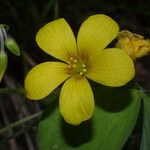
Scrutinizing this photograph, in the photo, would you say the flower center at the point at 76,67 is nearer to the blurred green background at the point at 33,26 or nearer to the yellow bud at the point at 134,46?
the yellow bud at the point at 134,46

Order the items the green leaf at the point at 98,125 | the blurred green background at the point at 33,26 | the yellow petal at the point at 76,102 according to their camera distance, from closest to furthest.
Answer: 1. the yellow petal at the point at 76,102
2. the green leaf at the point at 98,125
3. the blurred green background at the point at 33,26

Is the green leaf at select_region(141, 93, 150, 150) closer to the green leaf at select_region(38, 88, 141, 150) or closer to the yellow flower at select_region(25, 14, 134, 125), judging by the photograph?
the green leaf at select_region(38, 88, 141, 150)

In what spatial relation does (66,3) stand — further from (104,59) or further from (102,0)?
(104,59)

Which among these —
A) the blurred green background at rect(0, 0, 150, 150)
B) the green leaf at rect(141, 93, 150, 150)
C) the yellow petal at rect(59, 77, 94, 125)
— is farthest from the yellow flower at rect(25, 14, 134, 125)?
the blurred green background at rect(0, 0, 150, 150)

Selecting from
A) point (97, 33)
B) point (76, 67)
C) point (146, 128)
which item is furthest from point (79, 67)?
point (146, 128)

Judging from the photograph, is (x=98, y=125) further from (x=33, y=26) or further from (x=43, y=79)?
(x=33, y=26)

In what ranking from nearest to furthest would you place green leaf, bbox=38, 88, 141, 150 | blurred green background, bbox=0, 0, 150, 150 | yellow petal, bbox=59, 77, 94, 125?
yellow petal, bbox=59, 77, 94, 125 → green leaf, bbox=38, 88, 141, 150 → blurred green background, bbox=0, 0, 150, 150

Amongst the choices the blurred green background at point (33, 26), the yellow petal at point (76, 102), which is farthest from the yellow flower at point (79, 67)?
the blurred green background at point (33, 26)
